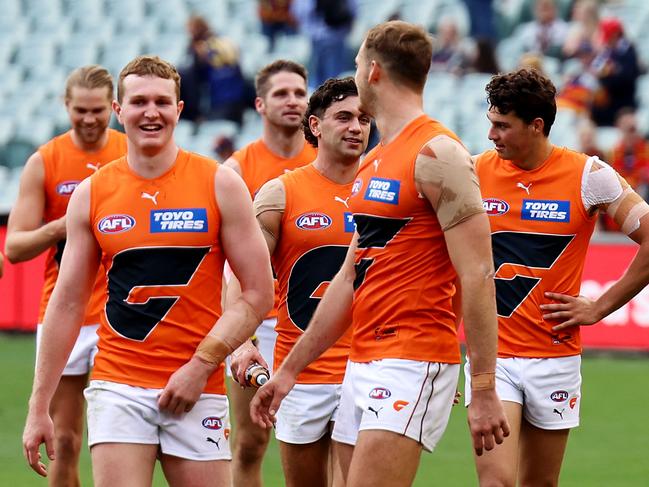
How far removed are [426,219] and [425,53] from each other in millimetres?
683

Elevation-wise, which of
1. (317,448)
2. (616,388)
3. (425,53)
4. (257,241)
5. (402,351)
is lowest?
Result: (616,388)

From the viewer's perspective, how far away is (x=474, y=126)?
19.1m

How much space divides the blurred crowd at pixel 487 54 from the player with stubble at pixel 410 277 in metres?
11.6

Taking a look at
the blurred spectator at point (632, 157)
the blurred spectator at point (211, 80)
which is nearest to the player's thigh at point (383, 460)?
the blurred spectator at point (632, 157)

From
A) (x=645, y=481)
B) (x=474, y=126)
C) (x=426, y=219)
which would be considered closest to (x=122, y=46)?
(x=474, y=126)

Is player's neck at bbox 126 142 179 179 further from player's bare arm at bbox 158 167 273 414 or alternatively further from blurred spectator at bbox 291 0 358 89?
blurred spectator at bbox 291 0 358 89

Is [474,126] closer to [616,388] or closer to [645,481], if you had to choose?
[616,388]

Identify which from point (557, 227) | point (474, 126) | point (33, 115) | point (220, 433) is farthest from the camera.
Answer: point (33, 115)

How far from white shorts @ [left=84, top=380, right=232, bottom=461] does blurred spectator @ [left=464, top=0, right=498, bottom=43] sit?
47.1 feet

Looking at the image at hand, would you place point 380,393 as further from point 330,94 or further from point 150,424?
point 330,94

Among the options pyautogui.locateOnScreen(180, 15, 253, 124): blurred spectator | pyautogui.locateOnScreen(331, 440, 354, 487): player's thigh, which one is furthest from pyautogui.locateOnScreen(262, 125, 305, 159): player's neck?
pyautogui.locateOnScreen(180, 15, 253, 124): blurred spectator

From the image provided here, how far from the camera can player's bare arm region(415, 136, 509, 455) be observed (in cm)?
504

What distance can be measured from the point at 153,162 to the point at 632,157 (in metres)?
11.5

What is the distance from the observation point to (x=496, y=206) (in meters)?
6.88
